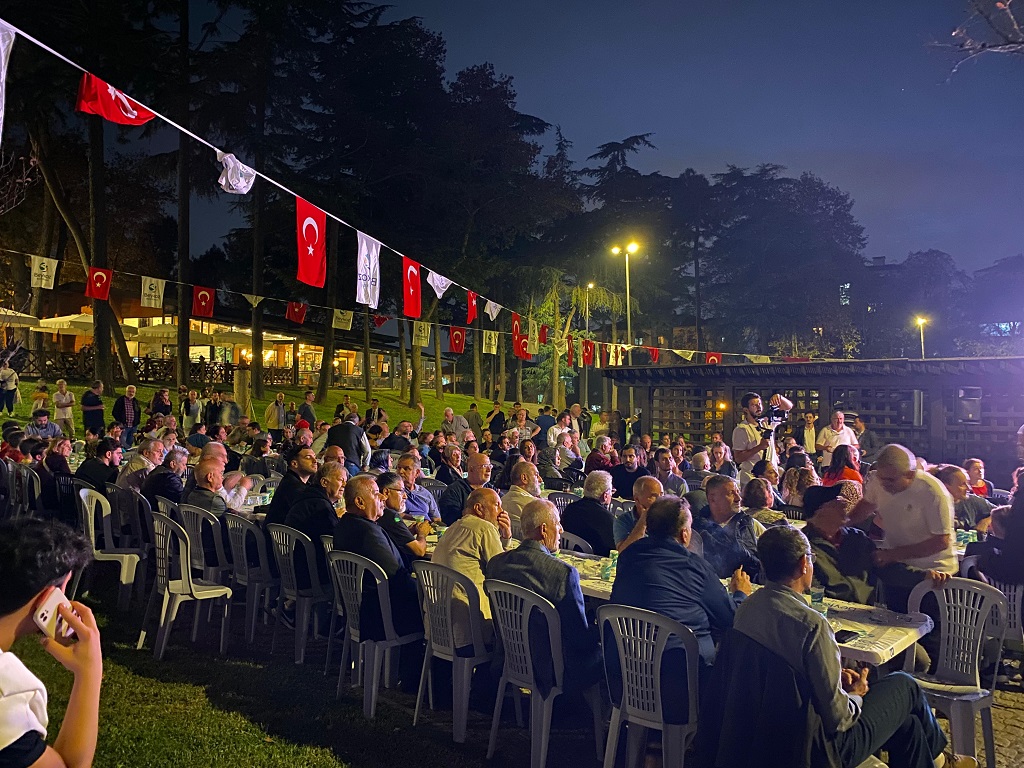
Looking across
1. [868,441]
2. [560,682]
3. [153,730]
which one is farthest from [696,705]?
[868,441]

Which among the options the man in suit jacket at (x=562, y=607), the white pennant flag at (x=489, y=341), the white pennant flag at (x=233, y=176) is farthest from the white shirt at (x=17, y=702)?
the white pennant flag at (x=489, y=341)

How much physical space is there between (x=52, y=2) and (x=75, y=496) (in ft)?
62.9

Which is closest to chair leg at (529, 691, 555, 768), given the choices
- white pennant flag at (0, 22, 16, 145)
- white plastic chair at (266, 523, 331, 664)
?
white plastic chair at (266, 523, 331, 664)

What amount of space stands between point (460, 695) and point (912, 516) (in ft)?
10.0

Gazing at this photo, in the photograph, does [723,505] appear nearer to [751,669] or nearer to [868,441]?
[751,669]

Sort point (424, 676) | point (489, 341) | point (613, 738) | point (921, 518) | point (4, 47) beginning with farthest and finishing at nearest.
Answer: point (489, 341)
point (4, 47)
point (921, 518)
point (424, 676)
point (613, 738)

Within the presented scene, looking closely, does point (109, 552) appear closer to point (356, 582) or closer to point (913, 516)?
point (356, 582)

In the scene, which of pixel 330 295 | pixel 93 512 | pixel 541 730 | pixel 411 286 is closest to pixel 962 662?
pixel 541 730

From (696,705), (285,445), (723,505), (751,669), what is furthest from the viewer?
(285,445)

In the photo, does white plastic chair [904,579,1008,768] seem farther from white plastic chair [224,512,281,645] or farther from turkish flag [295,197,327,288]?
turkish flag [295,197,327,288]

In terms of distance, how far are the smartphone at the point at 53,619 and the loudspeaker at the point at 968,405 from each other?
1774cm

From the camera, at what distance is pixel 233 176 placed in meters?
8.81

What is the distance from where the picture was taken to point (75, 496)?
8469mm

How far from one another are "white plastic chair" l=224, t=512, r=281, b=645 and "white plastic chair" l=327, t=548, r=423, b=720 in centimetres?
130
